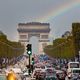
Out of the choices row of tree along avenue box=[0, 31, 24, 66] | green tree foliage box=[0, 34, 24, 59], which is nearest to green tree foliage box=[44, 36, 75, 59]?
row of tree along avenue box=[0, 31, 24, 66]

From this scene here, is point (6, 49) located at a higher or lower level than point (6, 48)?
lower

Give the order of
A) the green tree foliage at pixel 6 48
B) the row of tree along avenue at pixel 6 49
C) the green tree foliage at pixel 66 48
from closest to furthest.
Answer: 1. the green tree foliage at pixel 66 48
2. the row of tree along avenue at pixel 6 49
3. the green tree foliage at pixel 6 48

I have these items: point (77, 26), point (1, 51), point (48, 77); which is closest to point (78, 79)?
point (48, 77)

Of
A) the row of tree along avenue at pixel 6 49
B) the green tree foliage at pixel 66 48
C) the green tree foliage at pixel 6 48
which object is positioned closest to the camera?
the green tree foliage at pixel 66 48

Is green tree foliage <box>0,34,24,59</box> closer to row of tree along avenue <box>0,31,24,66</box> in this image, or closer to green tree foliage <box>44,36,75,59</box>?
row of tree along avenue <box>0,31,24,66</box>

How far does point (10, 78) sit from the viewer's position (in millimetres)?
Answer: 33562

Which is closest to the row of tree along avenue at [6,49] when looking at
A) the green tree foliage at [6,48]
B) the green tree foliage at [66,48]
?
the green tree foliage at [6,48]

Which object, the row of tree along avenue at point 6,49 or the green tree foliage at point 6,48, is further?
the green tree foliage at point 6,48

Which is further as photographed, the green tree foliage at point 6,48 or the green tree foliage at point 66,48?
the green tree foliage at point 6,48

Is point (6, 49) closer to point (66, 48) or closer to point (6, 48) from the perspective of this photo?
point (6, 48)

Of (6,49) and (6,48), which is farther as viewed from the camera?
(6,48)

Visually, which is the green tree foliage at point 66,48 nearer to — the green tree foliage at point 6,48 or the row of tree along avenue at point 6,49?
the row of tree along avenue at point 6,49

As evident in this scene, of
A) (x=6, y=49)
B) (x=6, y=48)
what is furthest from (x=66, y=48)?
(x=6, y=48)

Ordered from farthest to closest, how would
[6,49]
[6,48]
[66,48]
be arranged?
[6,48]
[6,49]
[66,48]
